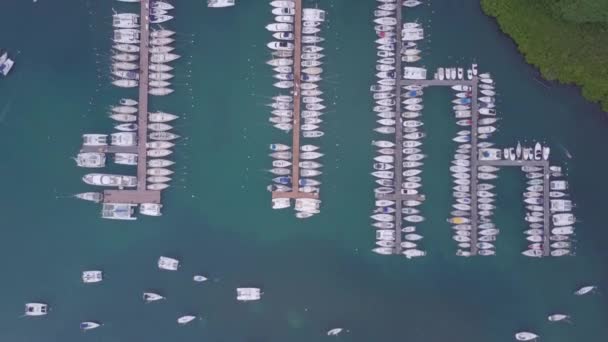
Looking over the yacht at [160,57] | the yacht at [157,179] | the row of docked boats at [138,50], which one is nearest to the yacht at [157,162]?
the yacht at [157,179]

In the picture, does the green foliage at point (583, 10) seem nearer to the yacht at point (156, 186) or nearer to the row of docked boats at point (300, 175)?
the row of docked boats at point (300, 175)

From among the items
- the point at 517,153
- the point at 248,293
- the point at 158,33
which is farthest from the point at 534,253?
the point at 158,33

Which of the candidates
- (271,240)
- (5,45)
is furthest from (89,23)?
(271,240)

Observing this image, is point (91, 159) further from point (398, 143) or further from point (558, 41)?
point (558, 41)

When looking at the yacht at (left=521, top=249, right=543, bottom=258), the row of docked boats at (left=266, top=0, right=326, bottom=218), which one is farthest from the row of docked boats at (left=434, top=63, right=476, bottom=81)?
the yacht at (left=521, top=249, right=543, bottom=258)

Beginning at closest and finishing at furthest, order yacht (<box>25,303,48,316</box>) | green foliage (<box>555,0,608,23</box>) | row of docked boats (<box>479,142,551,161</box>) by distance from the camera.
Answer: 1. green foliage (<box>555,0,608,23</box>)
2. row of docked boats (<box>479,142,551,161</box>)
3. yacht (<box>25,303,48,316</box>)

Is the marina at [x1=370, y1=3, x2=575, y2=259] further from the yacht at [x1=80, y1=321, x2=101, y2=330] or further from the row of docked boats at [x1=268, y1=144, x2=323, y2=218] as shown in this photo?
the yacht at [x1=80, y1=321, x2=101, y2=330]
